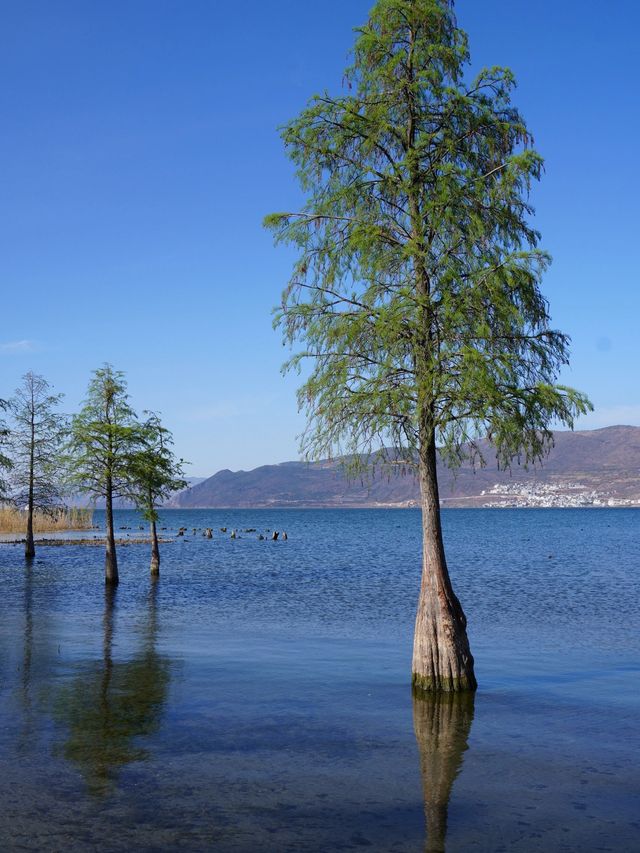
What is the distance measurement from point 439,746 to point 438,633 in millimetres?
3303

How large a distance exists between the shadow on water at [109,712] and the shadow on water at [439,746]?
4.79 meters

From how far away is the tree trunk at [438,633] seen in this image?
1736cm

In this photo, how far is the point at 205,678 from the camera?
2030 cm

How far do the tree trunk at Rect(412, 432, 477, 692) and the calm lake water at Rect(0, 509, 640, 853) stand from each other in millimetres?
619

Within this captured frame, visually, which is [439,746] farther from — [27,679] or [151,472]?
[151,472]

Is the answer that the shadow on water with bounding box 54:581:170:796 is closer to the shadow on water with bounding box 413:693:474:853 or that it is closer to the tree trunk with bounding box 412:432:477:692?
the shadow on water with bounding box 413:693:474:853

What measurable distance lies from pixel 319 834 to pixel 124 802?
9.62 ft

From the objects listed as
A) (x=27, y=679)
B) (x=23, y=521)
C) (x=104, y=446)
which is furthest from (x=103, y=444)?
(x=23, y=521)

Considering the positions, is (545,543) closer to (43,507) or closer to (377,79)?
(43,507)

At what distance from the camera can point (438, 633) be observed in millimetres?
17344

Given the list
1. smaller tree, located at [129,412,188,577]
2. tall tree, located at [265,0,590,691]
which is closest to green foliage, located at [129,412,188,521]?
smaller tree, located at [129,412,188,577]

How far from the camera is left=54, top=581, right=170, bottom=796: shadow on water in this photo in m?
13.0

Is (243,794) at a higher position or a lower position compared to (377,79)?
lower

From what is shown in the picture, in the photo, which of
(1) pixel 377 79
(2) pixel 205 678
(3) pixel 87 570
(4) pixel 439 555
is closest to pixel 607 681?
(4) pixel 439 555
